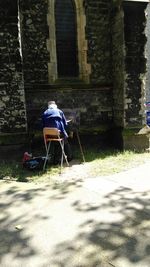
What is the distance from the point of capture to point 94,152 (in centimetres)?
992

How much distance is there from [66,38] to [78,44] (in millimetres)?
444

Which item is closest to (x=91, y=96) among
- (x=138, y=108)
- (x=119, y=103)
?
(x=119, y=103)

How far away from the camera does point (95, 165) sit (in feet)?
27.3

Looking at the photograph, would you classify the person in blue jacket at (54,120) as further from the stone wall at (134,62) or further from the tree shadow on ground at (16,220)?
the stone wall at (134,62)

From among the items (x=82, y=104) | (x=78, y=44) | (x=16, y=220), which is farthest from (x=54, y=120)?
(x=78, y=44)

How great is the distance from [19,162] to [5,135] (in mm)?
855

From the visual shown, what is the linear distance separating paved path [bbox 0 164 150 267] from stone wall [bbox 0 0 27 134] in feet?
8.10

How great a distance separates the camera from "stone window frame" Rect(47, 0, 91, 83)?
396 inches

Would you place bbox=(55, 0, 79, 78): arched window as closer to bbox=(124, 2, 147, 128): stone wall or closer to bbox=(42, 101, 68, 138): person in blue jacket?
bbox=(124, 2, 147, 128): stone wall

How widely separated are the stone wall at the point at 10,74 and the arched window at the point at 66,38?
2045 mm

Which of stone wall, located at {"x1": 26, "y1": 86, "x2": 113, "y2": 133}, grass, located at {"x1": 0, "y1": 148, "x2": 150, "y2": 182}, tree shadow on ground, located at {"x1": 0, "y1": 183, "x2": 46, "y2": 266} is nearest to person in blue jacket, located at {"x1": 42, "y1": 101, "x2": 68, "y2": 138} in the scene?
grass, located at {"x1": 0, "y1": 148, "x2": 150, "y2": 182}

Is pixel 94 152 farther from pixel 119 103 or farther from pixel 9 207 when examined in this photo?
pixel 9 207

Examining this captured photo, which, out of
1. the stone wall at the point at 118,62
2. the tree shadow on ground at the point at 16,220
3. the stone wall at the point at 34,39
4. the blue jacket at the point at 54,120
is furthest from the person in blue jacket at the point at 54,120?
the stone wall at the point at 118,62

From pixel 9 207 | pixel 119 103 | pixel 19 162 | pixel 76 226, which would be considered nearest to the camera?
pixel 76 226
